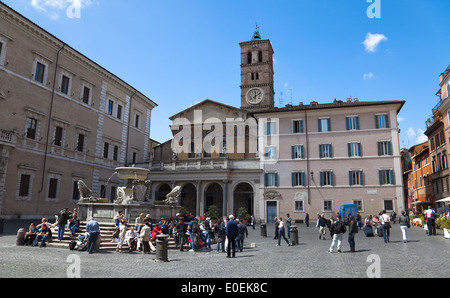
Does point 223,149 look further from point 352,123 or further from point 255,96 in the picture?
point 255,96

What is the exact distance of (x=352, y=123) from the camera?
1272 inches

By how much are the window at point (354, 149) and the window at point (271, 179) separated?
7.60 meters


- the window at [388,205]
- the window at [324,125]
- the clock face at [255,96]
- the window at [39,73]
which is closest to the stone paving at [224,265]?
the window at [39,73]

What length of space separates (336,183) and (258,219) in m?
8.46

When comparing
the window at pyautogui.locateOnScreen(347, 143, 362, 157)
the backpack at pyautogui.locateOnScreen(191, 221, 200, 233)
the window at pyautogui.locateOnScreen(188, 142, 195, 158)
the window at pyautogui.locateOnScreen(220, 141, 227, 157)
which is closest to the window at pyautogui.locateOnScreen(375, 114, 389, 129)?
the window at pyautogui.locateOnScreen(347, 143, 362, 157)

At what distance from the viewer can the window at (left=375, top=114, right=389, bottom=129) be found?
104ft

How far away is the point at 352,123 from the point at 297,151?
20.1 ft

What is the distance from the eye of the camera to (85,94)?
30.9 meters

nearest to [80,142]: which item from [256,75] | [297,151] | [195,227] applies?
[195,227]

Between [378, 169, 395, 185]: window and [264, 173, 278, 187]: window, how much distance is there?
32.2 feet

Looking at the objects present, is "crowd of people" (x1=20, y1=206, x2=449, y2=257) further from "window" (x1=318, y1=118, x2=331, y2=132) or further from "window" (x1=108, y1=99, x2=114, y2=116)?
"window" (x1=108, y1=99, x2=114, y2=116)

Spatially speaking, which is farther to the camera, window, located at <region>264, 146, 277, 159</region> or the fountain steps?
window, located at <region>264, 146, 277, 159</region>

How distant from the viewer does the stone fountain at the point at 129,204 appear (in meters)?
15.2
